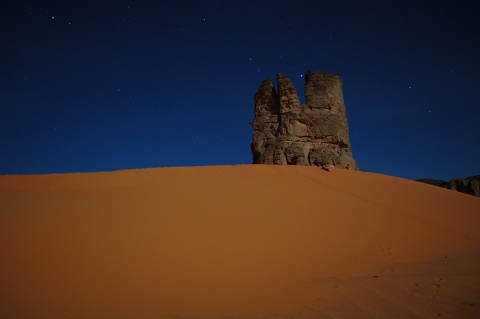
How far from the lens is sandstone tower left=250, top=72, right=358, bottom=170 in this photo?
19.0m

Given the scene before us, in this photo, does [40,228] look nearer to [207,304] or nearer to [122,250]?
[122,250]

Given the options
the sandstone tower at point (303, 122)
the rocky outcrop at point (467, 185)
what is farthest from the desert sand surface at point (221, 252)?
the rocky outcrop at point (467, 185)

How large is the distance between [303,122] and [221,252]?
16664mm

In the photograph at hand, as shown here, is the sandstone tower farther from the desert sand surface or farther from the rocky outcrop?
the rocky outcrop

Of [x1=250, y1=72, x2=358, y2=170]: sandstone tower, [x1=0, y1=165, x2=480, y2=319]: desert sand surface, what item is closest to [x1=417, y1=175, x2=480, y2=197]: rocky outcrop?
[x1=250, y1=72, x2=358, y2=170]: sandstone tower

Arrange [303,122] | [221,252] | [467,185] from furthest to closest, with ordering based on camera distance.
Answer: [467,185] < [303,122] < [221,252]

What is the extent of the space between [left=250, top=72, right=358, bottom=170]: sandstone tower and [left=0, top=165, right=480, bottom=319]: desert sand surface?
10398mm

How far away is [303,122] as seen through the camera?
2012 centimetres

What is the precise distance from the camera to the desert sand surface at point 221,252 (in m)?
3.16

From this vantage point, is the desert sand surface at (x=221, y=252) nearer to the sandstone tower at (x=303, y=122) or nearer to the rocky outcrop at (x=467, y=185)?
the sandstone tower at (x=303, y=122)

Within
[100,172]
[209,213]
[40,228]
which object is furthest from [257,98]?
[40,228]

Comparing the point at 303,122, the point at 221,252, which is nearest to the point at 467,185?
the point at 303,122

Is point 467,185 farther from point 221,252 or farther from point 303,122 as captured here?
point 221,252

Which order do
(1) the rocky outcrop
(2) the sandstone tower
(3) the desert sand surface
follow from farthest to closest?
(1) the rocky outcrop < (2) the sandstone tower < (3) the desert sand surface
